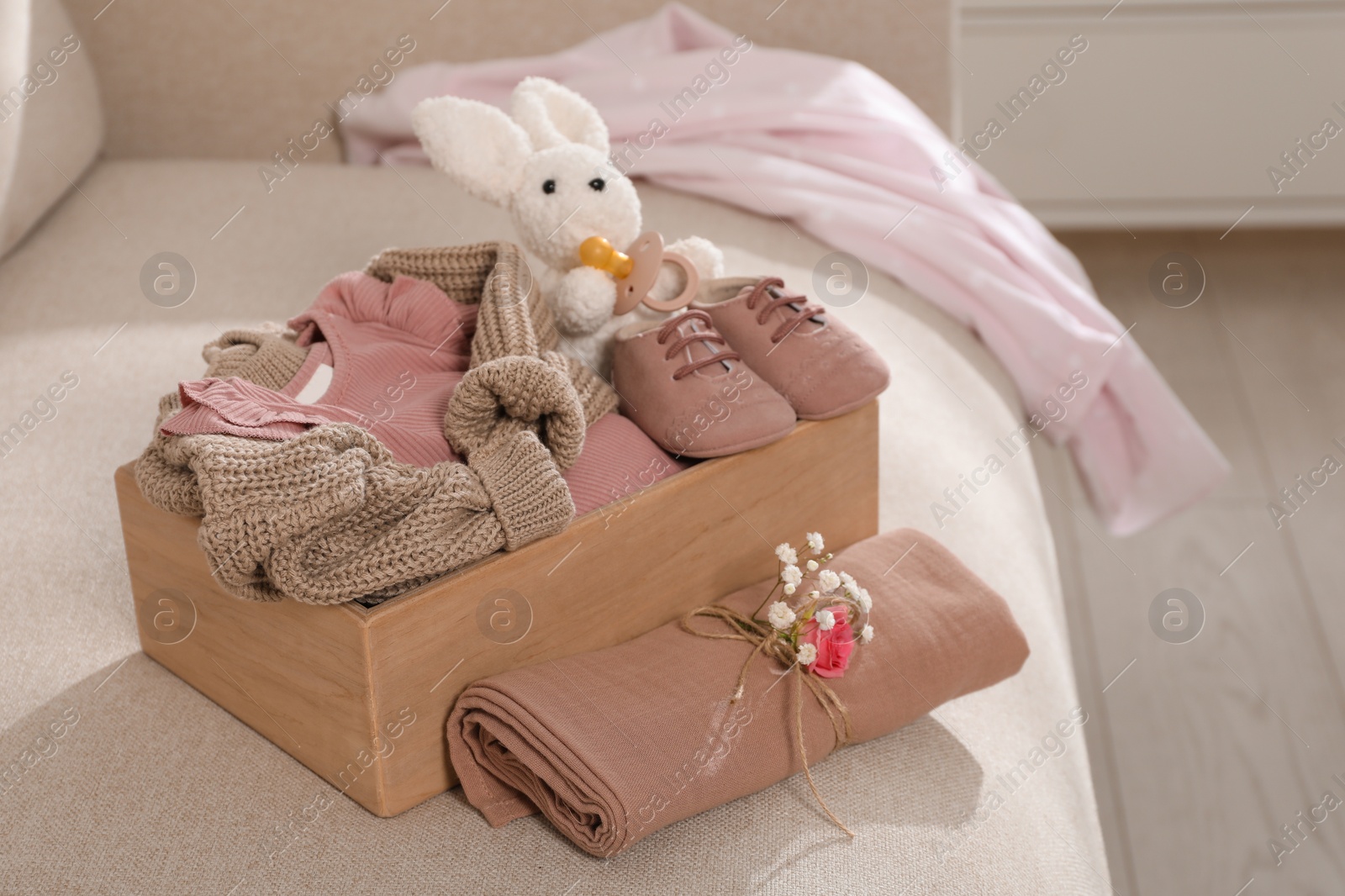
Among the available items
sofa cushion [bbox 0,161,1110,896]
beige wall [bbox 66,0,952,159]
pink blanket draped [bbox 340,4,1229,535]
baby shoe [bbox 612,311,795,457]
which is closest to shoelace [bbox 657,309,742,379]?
baby shoe [bbox 612,311,795,457]

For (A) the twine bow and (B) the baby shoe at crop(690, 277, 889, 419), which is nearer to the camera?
(A) the twine bow

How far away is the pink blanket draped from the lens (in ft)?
4.75

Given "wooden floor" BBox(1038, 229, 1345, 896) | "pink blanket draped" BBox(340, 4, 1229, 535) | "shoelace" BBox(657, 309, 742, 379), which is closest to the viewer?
"shoelace" BBox(657, 309, 742, 379)

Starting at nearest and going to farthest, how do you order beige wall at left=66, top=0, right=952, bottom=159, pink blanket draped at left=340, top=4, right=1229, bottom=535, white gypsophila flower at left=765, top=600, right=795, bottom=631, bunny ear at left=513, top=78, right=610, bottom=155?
1. white gypsophila flower at left=765, top=600, right=795, bottom=631
2. bunny ear at left=513, top=78, right=610, bottom=155
3. pink blanket draped at left=340, top=4, right=1229, bottom=535
4. beige wall at left=66, top=0, right=952, bottom=159

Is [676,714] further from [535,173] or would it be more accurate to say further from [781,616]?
[535,173]

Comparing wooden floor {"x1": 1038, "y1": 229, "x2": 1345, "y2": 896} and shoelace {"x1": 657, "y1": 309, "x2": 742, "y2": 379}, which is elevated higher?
shoelace {"x1": 657, "y1": 309, "x2": 742, "y2": 379}

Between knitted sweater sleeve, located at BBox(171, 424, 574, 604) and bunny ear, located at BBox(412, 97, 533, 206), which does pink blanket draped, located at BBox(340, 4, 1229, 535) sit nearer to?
bunny ear, located at BBox(412, 97, 533, 206)

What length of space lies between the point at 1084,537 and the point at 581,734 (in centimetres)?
126

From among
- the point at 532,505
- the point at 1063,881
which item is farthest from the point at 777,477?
the point at 1063,881

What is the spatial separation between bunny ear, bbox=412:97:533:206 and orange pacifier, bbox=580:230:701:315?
94 millimetres

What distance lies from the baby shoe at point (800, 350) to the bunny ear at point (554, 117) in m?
0.18

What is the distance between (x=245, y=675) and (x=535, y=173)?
430 mm

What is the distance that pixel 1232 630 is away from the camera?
155 centimetres

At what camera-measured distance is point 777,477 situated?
0.88m
